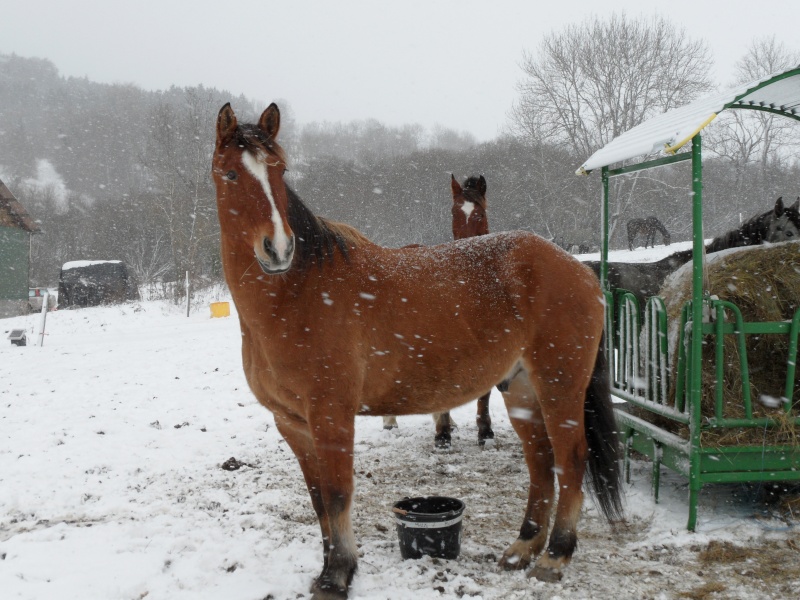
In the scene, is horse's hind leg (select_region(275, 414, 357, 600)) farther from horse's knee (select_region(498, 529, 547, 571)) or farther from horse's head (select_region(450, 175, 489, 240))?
horse's head (select_region(450, 175, 489, 240))

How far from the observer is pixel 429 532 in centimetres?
313

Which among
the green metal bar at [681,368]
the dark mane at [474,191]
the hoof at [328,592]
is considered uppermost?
the dark mane at [474,191]

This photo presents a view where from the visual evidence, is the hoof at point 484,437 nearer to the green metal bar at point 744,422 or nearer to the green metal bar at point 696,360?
the green metal bar at point 696,360

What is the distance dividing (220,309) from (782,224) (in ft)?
44.8

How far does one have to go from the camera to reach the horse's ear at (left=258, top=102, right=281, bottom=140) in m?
2.80

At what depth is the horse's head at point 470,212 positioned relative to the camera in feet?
18.6

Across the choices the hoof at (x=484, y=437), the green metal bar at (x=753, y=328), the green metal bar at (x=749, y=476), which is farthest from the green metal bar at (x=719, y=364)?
the hoof at (x=484, y=437)

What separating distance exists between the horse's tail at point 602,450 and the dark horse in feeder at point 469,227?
1993 millimetres

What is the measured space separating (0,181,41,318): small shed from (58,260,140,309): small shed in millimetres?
3105

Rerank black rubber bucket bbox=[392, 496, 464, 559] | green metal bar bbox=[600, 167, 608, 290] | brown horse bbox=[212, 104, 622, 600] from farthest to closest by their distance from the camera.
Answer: green metal bar bbox=[600, 167, 608, 290] < black rubber bucket bbox=[392, 496, 464, 559] < brown horse bbox=[212, 104, 622, 600]

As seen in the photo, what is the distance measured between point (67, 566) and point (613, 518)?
3.20 meters

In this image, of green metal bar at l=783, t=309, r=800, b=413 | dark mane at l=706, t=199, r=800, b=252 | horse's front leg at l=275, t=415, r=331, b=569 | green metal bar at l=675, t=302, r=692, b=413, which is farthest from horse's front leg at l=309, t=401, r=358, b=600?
dark mane at l=706, t=199, r=800, b=252

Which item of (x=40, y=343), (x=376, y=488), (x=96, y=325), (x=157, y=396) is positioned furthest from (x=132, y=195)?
(x=376, y=488)

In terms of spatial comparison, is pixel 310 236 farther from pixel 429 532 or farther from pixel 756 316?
pixel 756 316
